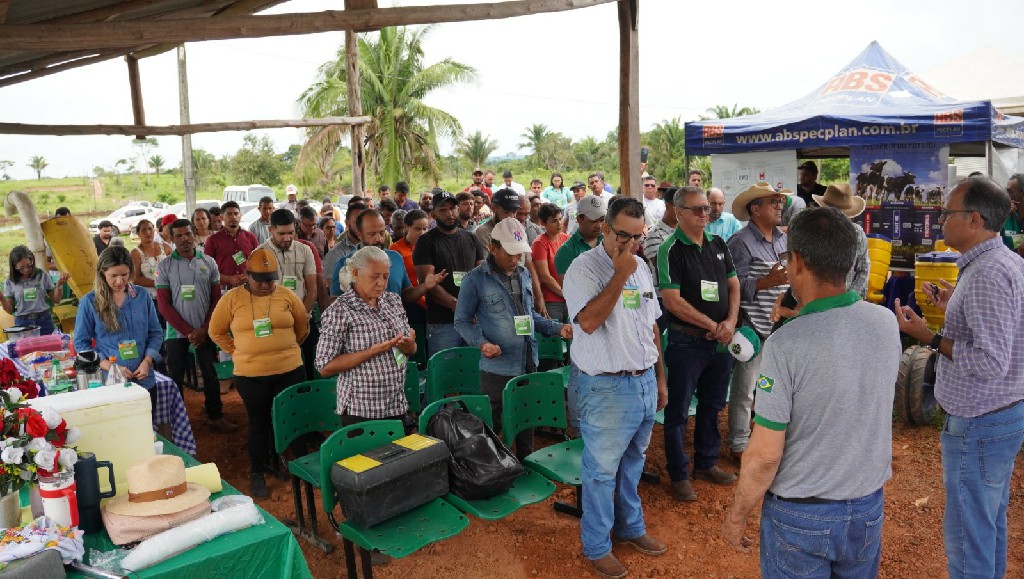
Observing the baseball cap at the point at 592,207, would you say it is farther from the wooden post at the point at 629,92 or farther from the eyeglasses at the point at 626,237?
the wooden post at the point at 629,92

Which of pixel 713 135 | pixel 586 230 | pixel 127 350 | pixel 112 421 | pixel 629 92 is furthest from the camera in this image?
pixel 713 135

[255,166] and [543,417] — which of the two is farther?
[255,166]

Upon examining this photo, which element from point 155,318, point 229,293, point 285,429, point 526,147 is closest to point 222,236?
point 155,318

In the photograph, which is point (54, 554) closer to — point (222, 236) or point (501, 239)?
point (501, 239)

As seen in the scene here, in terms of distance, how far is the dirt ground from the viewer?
12.3 feet

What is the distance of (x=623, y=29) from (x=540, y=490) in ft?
14.9

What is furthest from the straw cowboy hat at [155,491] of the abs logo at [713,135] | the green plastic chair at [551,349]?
the abs logo at [713,135]

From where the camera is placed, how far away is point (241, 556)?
231 cm

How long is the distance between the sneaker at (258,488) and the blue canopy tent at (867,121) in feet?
24.5

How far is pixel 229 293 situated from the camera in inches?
179

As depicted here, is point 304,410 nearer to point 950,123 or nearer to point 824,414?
point 824,414

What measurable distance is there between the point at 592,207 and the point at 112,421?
317 cm

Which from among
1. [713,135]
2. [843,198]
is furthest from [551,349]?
[713,135]

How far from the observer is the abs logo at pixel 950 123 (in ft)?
26.2
